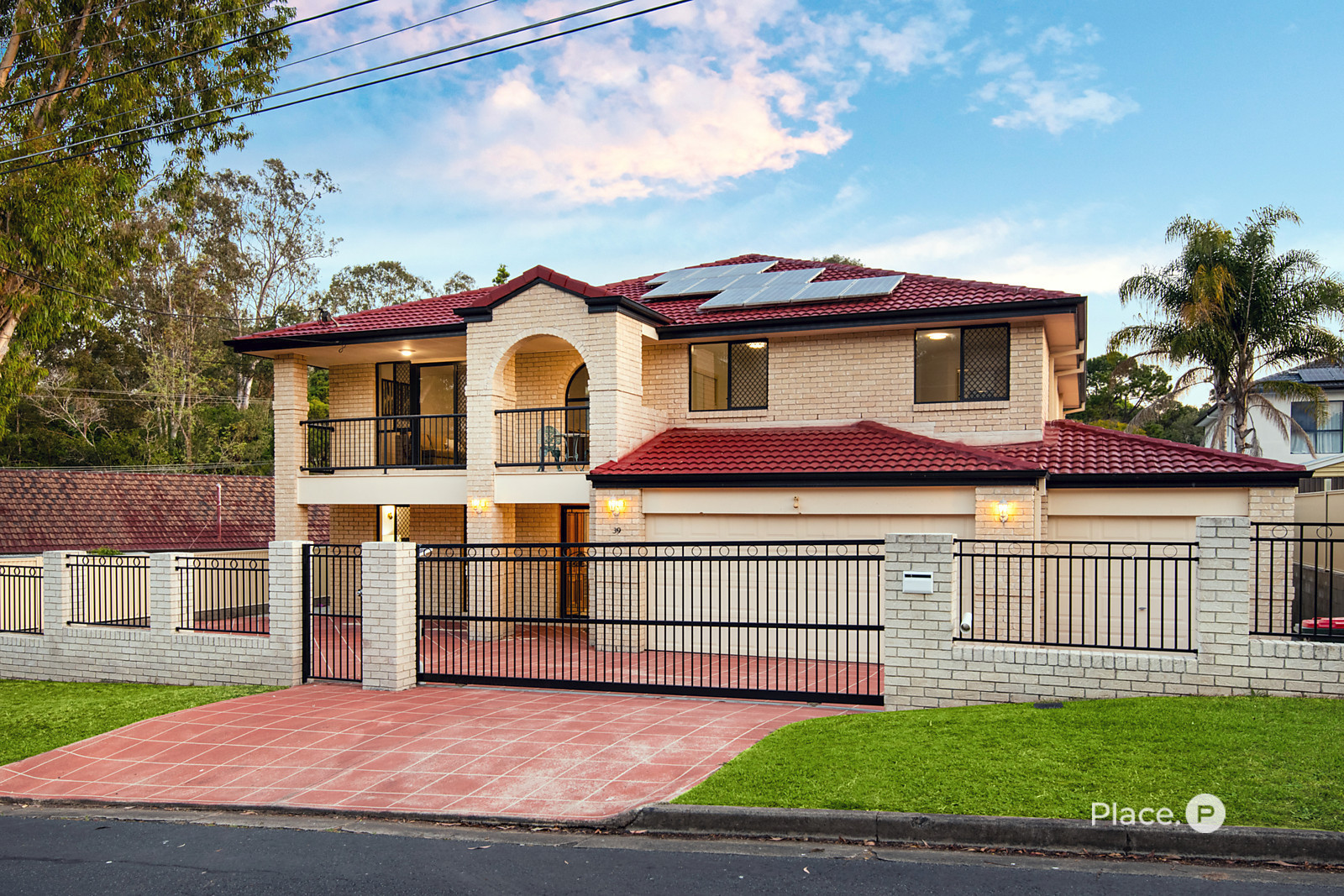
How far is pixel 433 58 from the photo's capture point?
1134cm

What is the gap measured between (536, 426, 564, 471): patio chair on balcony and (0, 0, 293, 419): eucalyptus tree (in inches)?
326

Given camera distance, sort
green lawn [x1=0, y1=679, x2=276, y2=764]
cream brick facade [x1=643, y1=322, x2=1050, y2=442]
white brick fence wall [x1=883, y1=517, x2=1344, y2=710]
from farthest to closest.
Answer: cream brick facade [x1=643, y1=322, x2=1050, y2=442] < green lawn [x1=0, y1=679, x2=276, y2=764] < white brick fence wall [x1=883, y1=517, x2=1344, y2=710]

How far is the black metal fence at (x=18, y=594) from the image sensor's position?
14320 millimetres

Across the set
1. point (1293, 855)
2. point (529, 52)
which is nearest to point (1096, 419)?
point (529, 52)

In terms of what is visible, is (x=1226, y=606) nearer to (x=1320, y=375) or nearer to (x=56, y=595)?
(x=56, y=595)

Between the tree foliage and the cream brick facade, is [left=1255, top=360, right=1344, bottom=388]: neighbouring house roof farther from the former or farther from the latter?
the cream brick facade

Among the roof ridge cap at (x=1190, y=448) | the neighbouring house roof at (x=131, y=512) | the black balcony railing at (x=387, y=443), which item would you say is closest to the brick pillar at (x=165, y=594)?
the black balcony railing at (x=387, y=443)

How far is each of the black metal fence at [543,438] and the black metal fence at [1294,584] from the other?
10.3 m

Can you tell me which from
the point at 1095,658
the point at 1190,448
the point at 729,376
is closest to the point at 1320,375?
the point at 1190,448

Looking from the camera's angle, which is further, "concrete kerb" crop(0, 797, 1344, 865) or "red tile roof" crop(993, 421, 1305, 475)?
"red tile roof" crop(993, 421, 1305, 475)

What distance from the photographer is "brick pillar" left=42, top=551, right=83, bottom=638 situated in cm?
1351

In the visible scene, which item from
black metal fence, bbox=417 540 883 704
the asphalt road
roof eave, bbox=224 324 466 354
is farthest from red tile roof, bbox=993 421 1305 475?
roof eave, bbox=224 324 466 354

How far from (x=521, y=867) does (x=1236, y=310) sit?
2623 centimetres

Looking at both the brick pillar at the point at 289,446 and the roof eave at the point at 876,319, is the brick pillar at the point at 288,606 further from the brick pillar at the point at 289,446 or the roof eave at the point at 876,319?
the roof eave at the point at 876,319
